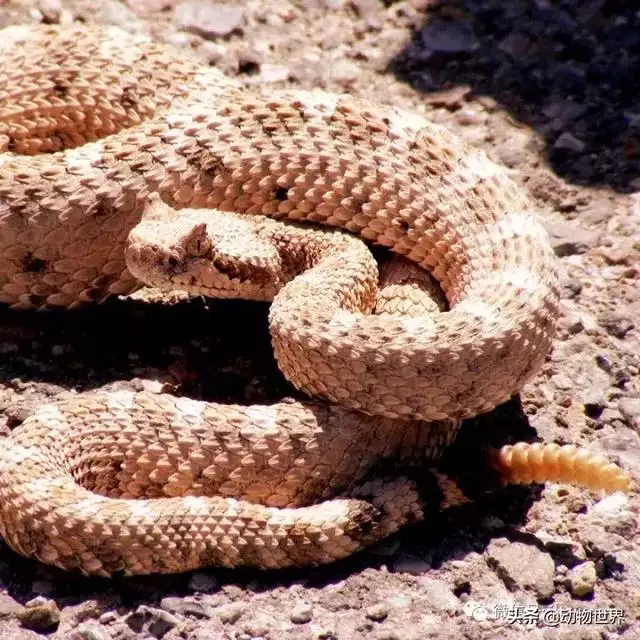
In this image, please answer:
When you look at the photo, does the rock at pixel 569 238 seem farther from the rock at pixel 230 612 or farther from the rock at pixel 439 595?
the rock at pixel 230 612

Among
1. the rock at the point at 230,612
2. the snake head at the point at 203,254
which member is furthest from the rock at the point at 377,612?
the snake head at the point at 203,254

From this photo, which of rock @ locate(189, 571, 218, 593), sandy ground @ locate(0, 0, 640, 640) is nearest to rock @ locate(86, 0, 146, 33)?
sandy ground @ locate(0, 0, 640, 640)

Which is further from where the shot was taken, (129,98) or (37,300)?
(129,98)

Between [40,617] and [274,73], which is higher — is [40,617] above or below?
below

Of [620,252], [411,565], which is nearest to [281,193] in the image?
[620,252]

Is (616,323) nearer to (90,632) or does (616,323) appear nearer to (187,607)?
(187,607)

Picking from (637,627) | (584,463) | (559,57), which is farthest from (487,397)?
(559,57)

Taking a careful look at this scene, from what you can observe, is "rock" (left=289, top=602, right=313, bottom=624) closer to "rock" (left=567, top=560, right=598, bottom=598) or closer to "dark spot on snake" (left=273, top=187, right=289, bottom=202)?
"rock" (left=567, top=560, right=598, bottom=598)
